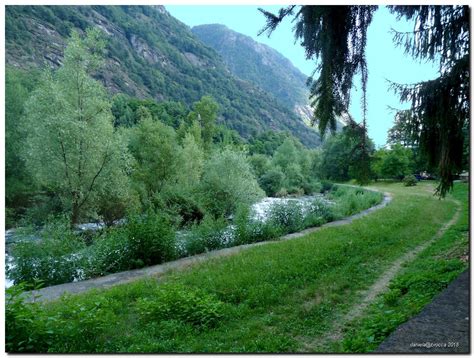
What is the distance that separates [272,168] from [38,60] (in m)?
17.3

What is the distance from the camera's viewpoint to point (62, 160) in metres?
14.6

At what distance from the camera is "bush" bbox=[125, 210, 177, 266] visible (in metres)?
7.74

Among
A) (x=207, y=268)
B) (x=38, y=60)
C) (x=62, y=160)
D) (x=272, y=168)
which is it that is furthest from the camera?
(x=272, y=168)

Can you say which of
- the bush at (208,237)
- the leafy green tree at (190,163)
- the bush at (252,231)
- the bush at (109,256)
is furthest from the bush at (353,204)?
the bush at (109,256)

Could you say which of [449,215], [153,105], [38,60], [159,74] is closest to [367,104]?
[449,215]

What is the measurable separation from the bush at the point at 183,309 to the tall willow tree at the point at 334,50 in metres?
2.41

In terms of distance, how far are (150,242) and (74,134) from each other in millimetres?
8713

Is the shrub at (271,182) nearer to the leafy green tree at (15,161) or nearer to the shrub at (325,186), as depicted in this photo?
the shrub at (325,186)

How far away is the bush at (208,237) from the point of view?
29.7 feet

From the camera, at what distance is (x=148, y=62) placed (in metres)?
17.2

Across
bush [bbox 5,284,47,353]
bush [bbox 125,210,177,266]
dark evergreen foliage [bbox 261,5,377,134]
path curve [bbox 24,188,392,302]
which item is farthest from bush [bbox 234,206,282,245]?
bush [bbox 5,284,47,353]

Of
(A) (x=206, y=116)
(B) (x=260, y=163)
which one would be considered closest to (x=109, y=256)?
(A) (x=206, y=116)

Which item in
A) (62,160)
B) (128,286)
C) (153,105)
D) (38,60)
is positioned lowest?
(128,286)

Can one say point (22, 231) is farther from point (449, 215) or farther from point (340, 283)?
point (449, 215)
